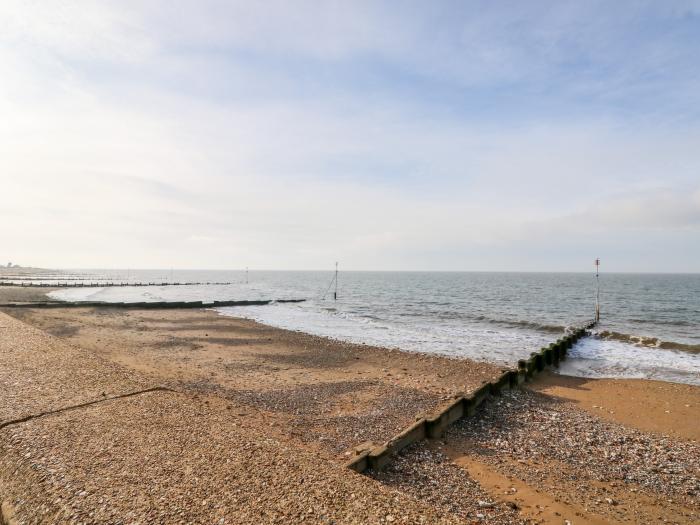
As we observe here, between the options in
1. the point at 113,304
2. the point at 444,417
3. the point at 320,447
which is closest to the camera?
the point at 320,447

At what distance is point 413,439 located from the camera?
346 inches

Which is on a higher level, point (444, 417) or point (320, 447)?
point (444, 417)

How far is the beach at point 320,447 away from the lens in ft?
18.1

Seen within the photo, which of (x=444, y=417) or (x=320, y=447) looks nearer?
(x=320, y=447)

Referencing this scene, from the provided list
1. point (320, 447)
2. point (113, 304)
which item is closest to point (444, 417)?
point (320, 447)

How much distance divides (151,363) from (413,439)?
13110 mm

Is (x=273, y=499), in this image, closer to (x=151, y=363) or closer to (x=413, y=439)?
(x=413, y=439)

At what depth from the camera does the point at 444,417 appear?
9750 millimetres

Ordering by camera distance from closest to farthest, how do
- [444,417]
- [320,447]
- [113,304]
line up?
1. [320,447]
2. [444,417]
3. [113,304]

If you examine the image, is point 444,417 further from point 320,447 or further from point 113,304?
point 113,304

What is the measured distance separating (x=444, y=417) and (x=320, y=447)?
3239 millimetres

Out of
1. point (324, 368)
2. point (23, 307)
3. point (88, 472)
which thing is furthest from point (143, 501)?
point (23, 307)

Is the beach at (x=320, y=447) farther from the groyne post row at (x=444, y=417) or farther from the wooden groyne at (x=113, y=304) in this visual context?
the wooden groyne at (x=113, y=304)

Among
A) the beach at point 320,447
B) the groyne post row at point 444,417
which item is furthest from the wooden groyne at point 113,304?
the groyne post row at point 444,417
